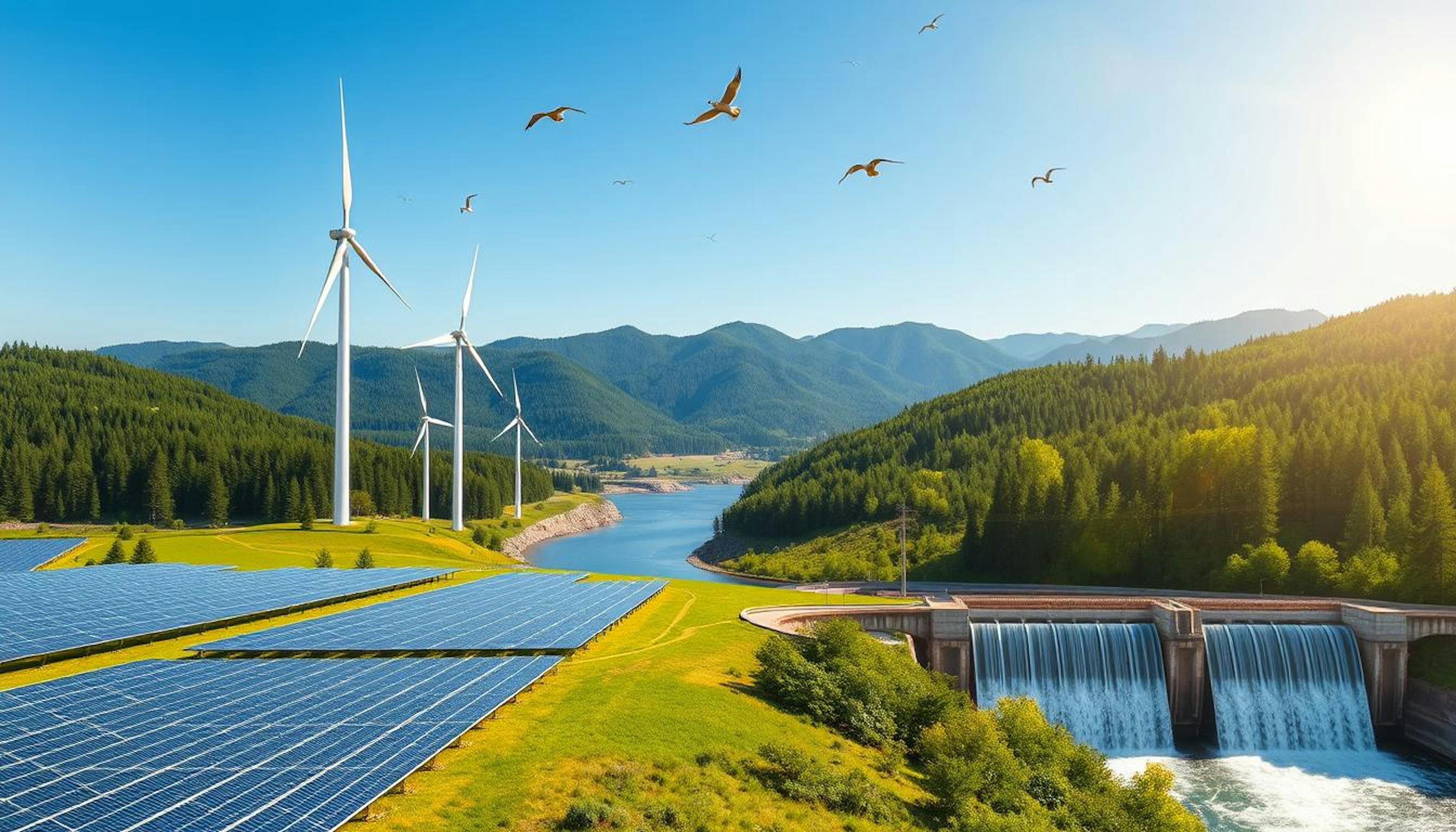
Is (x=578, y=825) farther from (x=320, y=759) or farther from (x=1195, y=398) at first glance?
(x=1195, y=398)

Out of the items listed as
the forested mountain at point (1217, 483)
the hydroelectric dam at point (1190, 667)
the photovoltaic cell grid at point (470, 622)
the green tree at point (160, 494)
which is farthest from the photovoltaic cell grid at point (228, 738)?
the green tree at point (160, 494)

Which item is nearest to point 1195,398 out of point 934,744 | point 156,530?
point 934,744

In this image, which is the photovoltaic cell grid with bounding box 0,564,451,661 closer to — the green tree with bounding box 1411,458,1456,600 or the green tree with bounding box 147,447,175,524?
the green tree with bounding box 147,447,175,524

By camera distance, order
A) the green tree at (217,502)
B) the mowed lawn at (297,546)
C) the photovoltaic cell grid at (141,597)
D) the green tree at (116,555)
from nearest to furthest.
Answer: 1. the photovoltaic cell grid at (141,597)
2. the green tree at (116,555)
3. the mowed lawn at (297,546)
4. the green tree at (217,502)

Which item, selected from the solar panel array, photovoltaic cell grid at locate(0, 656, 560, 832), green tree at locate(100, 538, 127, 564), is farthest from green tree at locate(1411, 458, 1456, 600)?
green tree at locate(100, 538, 127, 564)

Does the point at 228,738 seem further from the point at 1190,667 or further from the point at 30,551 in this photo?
the point at 30,551

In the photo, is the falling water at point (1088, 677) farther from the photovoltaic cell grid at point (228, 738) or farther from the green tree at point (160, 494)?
the green tree at point (160, 494)
